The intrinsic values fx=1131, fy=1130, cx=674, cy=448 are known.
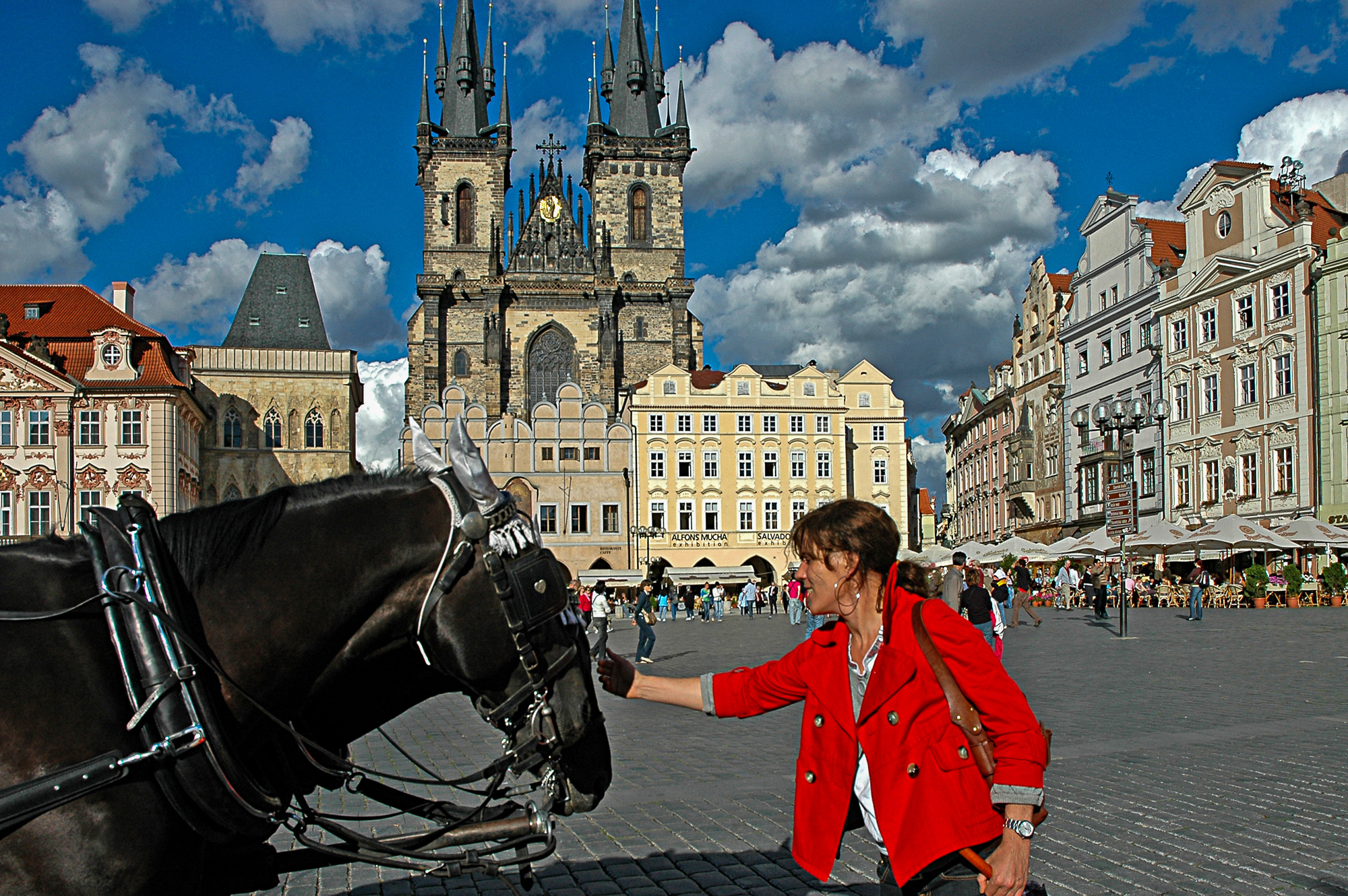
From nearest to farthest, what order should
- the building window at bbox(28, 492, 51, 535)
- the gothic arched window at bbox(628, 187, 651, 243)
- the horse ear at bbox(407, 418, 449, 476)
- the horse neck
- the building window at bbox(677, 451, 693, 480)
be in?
the horse neck → the horse ear at bbox(407, 418, 449, 476) → the building window at bbox(28, 492, 51, 535) → the building window at bbox(677, 451, 693, 480) → the gothic arched window at bbox(628, 187, 651, 243)

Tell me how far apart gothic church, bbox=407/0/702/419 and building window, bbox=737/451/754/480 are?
29.0 feet

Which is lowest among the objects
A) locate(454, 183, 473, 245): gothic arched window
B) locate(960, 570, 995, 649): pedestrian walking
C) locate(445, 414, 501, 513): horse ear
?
locate(960, 570, 995, 649): pedestrian walking

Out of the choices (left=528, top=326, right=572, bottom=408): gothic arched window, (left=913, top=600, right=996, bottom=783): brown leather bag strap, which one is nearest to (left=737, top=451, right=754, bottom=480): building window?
(left=528, top=326, right=572, bottom=408): gothic arched window

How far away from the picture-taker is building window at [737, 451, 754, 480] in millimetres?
58562

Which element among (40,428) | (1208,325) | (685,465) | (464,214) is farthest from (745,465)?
(40,428)

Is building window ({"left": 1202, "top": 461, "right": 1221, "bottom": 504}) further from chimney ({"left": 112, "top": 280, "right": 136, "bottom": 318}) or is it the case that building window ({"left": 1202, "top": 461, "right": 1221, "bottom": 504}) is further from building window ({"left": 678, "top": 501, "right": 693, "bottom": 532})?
chimney ({"left": 112, "top": 280, "right": 136, "bottom": 318})

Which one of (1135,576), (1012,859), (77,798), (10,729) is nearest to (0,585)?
(10,729)

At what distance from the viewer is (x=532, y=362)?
66.1 m

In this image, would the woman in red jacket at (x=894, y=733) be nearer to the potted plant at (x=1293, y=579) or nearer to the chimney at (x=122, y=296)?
the potted plant at (x=1293, y=579)

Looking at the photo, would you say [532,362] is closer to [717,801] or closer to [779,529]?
[779,529]

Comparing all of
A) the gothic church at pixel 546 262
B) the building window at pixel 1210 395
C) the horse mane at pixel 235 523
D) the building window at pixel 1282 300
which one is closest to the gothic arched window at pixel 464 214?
the gothic church at pixel 546 262

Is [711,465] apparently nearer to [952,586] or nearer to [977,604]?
[977,604]

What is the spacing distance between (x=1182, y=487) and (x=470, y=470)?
4414 cm

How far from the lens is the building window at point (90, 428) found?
45188mm
